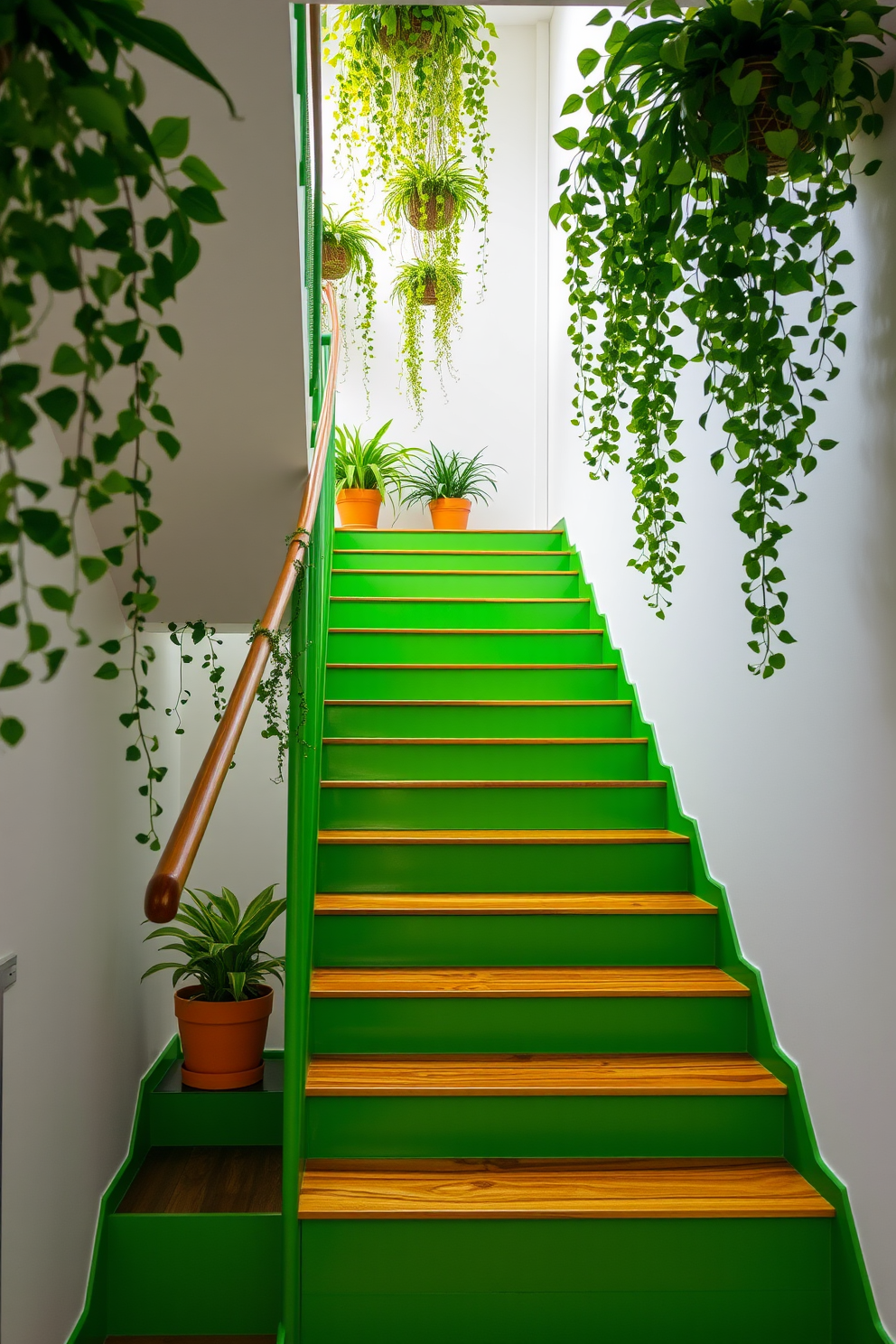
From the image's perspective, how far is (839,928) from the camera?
2.02 m

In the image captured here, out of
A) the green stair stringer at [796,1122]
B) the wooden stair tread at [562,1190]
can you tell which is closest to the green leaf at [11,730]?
the wooden stair tread at [562,1190]

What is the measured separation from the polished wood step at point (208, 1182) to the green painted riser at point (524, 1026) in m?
0.40

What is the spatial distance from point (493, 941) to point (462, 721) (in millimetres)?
923

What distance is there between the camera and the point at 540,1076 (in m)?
2.34

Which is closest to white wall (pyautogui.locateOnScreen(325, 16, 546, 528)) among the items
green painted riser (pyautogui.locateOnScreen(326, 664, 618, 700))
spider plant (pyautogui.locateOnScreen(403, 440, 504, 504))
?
spider plant (pyautogui.locateOnScreen(403, 440, 504, 504))

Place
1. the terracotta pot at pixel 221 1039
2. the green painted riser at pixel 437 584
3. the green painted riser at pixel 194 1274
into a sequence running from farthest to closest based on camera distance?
1. the green painted riser at pixel 437 584
2. the terracotta pot at pixel 221 1039
3. the green painted riser at pixel 194 1274

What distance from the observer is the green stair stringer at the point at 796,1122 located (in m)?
1.91

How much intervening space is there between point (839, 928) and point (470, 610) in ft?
7.36

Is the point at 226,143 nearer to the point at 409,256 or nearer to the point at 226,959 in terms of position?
the point at 226,959

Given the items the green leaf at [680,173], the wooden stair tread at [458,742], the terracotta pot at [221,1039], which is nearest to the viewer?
the green leaf at [680,173]

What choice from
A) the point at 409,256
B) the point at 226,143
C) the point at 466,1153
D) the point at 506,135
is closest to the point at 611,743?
the point at 466,1153

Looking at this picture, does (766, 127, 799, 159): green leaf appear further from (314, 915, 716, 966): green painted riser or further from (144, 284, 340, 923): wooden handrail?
(314, 915, 716, 966): green painted riser

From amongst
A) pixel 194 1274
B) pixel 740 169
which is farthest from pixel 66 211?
pixel 194 1274

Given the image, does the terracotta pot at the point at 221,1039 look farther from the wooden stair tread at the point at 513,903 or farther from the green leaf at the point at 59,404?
the green leaf at the point at 59,404
